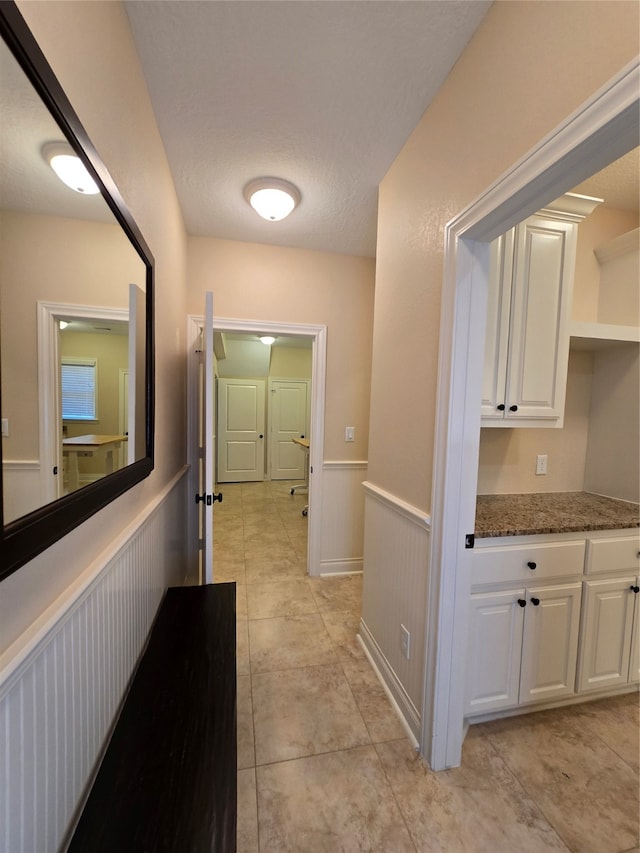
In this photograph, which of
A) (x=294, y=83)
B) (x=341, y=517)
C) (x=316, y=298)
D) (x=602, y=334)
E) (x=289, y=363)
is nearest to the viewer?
(x=294, y=83)

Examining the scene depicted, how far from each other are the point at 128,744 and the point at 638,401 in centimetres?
261

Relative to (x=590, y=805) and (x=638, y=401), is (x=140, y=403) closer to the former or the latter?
(x=590, y=805)

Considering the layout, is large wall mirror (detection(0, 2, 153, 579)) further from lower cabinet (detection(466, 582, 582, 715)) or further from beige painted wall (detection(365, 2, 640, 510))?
lower cabinet (detection(466, 582, 582, 715))

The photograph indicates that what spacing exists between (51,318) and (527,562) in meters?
1.79

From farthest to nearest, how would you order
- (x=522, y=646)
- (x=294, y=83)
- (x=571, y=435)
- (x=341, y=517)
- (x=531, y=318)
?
(x=341, y=517) < (x=571, y=435) < (x=531, y=318) < (x=522, y=646) < (x=294, y=83)

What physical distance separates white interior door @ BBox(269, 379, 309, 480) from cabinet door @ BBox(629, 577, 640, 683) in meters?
5.16

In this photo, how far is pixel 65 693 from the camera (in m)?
0.73

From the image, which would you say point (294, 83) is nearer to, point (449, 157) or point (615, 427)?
point (449, 157)

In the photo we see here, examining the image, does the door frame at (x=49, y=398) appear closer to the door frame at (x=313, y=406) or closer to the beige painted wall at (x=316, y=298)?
the door frame at (x=313, y=406)

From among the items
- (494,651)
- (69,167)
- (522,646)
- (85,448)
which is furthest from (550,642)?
(69,167)

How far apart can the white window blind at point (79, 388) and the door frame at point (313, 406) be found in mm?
1649

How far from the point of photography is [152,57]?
1253 millimetres

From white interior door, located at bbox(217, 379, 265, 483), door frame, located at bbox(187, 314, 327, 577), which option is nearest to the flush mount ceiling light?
door frame, located at bbox(187, 314, 327, 577)

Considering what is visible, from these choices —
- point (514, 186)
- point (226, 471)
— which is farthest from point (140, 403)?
point (226, 471)
